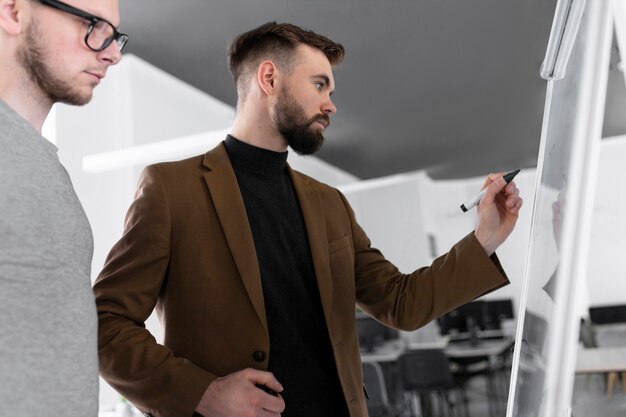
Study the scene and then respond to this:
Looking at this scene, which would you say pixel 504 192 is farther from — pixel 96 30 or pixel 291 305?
pixel 96 30

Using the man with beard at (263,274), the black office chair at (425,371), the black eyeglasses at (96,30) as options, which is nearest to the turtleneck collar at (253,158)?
the man with beard at (263,274)

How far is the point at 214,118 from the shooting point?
5.20 metres

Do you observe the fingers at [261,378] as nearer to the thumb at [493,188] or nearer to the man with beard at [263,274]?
the man with beard at [263,274]

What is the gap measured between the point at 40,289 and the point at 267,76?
90cm

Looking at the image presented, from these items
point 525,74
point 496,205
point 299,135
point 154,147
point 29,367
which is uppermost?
point 525,74

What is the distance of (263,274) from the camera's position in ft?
3.96

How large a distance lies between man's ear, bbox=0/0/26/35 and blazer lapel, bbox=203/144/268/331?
21.3 inches

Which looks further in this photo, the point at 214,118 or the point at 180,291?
the point at 214,118

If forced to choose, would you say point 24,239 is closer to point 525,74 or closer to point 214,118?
point 214,118

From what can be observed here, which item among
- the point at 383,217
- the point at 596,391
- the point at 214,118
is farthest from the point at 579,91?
the point at 383,217

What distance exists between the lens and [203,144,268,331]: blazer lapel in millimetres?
1141

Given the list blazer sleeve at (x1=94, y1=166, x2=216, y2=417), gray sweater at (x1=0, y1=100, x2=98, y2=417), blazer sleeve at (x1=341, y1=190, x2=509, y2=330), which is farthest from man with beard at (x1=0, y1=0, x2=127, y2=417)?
blazer sleeve at (x1=341, y1=190, x2=509, y2=330)

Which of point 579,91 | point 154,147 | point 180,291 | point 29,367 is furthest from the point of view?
point 154,147

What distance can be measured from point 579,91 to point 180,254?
2.49 ft
